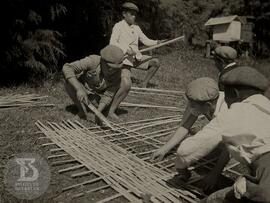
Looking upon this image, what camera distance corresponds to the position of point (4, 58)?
25.6 ft

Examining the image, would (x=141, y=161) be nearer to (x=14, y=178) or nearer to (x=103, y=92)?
(x=14, y=178)

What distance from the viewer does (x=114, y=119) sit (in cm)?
615

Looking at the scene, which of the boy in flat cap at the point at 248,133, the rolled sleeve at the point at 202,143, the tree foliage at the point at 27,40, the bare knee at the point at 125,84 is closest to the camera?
the boy in flat cap at the point at 248,133

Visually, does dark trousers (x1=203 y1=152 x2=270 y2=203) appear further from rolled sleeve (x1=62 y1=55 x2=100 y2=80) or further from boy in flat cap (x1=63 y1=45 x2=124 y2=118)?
rolled sleeve (x1=62 y1=55 x2=100 y2=80)

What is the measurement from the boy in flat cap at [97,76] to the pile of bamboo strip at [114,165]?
20.9 inches

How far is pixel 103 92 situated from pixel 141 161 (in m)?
1.93

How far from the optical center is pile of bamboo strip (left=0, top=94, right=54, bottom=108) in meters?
6.50

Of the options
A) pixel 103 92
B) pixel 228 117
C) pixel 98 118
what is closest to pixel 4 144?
pixel 98 118

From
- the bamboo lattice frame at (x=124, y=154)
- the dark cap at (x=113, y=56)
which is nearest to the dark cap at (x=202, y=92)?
the bamboo lattice frame at (x=124, y=154)

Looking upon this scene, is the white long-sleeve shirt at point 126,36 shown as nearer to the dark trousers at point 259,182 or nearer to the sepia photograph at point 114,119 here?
the sepia photograph at point 114,119

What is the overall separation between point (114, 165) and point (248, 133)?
71.6 inches

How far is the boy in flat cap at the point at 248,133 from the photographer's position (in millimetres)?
2760

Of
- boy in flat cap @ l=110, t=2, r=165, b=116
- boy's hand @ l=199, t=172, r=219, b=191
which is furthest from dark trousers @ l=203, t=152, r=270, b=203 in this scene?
boy in flat cap @ l=110, t=2, r=165, b=116

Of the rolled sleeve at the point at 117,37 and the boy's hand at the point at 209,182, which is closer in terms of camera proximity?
the boy's hand at the point at 209,182
